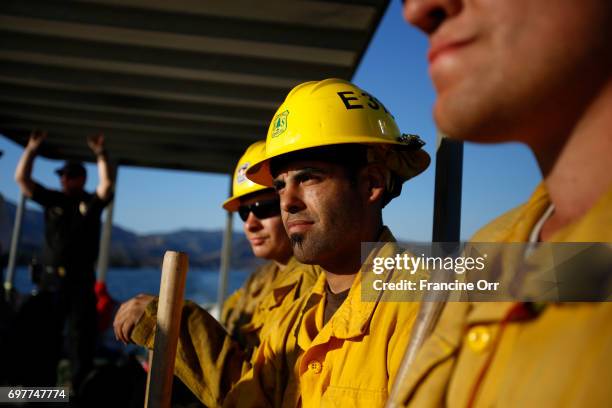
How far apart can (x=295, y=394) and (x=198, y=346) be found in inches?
24.2

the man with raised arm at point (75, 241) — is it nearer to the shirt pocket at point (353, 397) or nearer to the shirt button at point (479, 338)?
the shirt pocket at point (353, 397)

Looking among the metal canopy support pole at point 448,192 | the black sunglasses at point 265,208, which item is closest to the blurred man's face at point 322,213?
the metal canopy support pole at point 448,192

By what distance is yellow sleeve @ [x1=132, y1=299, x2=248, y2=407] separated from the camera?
2242mm

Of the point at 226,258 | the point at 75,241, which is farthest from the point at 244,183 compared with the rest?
the point at 226,258

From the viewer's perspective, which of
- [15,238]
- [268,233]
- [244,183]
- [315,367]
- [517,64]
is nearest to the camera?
[517,64]

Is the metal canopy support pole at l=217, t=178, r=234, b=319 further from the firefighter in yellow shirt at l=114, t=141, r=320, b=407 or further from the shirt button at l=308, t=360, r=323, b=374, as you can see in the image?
the shirt button at l=308, t=360, r=323, b=374

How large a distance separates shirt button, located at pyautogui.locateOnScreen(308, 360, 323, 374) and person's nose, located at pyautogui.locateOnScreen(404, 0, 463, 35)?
1.23 meters

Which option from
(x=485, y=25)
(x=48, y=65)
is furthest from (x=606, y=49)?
(x=48, y=65)

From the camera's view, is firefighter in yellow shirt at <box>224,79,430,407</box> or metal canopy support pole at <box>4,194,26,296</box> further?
metal canopy support pole at <box>4,194,26,296</box>

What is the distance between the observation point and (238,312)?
153 inches

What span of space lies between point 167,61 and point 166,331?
137 inches

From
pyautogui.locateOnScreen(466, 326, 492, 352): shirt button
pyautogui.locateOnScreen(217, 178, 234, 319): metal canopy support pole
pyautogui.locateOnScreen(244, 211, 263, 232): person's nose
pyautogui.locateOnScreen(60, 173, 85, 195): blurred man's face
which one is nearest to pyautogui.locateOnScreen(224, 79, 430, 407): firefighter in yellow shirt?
pyautogui.locateOnScreen(466, 326, 492, 352): shirt button

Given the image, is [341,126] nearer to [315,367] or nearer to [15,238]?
[315,367]

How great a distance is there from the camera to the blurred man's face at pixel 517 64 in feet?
2.24
